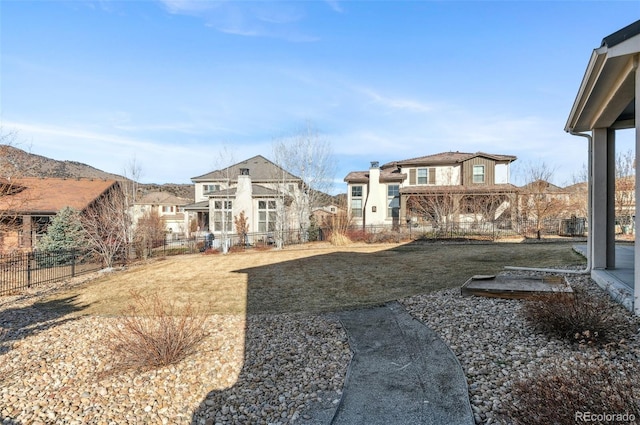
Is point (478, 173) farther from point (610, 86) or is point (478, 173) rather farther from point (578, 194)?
point (610, 86)

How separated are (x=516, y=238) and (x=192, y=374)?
19158mm

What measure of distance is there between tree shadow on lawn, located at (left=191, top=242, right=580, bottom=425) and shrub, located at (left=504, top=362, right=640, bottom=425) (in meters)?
1.58

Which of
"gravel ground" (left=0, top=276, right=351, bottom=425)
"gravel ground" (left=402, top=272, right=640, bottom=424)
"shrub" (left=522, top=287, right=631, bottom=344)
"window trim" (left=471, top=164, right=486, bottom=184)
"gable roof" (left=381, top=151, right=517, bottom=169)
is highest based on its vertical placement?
"gable roof" (left=381, top=151, right=517, bottom=169)

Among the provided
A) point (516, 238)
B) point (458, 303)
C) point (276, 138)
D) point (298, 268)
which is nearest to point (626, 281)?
point (458, 303)

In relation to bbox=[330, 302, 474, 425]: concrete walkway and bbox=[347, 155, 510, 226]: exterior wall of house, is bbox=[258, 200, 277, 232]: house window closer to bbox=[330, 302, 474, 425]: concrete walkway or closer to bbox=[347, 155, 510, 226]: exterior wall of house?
bbox=[347, 155, 510, 226]: exterior wall of house

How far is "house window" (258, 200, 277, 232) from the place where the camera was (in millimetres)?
23812

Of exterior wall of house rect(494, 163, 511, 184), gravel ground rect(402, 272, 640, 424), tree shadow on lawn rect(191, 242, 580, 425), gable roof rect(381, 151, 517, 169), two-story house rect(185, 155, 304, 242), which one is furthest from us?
exterior wall of house rect(494, 163, 511, 184)

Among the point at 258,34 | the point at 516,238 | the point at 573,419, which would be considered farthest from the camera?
the point at 516,238

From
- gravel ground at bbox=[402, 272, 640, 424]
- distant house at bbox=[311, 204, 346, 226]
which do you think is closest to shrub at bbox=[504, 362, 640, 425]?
gravel ground at bbox=[402, 272, 640, 424]

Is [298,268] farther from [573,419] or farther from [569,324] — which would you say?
[573,419]

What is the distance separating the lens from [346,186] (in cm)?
2862

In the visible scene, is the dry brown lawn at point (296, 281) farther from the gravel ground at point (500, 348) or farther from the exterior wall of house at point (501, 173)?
the exterior wall of house at point (501, 173)

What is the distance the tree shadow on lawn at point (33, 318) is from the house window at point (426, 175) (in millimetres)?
23834

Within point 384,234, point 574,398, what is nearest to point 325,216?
point 384,234
